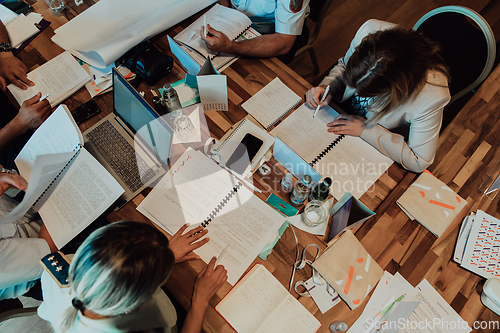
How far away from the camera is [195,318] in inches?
38.9

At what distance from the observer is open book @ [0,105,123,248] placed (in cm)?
108

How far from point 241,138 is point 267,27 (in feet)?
3.26

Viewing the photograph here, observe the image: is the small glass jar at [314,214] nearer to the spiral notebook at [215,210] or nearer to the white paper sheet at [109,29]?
the spiral notebook at [215,210]

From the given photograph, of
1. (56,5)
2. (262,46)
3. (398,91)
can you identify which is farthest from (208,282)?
(56,5)

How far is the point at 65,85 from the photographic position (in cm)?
136

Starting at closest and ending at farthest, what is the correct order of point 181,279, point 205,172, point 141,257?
point 141,257 → point 181,279 → point 205,172

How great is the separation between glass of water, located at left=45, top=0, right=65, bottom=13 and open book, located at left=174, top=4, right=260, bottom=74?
71 centimetres

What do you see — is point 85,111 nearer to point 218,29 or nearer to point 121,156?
point 121,156

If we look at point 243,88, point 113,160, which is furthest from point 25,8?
point 243,88

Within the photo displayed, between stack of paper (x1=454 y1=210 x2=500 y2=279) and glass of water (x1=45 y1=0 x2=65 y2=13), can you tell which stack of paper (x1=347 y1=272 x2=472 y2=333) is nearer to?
stack of paper (x1=454 y1=210 x2=500 y2=279)

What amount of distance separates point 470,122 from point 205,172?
1363 millimetres

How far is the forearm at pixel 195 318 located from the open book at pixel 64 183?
524mm

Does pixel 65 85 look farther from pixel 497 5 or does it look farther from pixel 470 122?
pixel 497 5

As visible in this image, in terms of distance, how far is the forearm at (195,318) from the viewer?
0.98 meters
